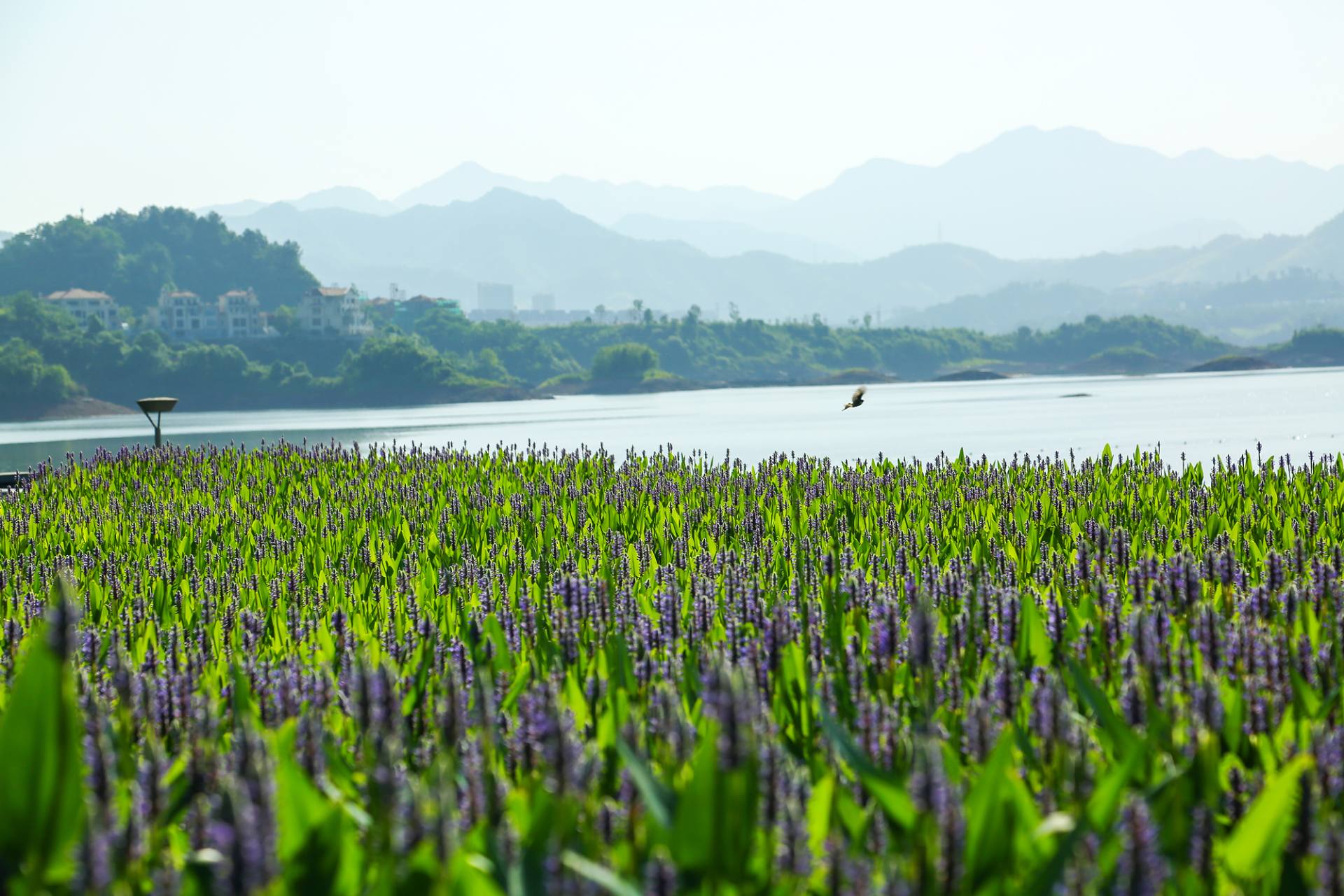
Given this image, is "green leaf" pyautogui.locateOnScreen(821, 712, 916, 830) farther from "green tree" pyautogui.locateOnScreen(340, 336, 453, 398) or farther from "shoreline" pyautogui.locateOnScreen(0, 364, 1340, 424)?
"green tree" pyautogui.locateOnScreen(340, 336, 453, 398)

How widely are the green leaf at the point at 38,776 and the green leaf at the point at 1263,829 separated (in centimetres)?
288

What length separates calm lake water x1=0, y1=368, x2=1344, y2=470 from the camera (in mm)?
45594

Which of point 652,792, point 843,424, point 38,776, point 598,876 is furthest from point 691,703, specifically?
point 843,424

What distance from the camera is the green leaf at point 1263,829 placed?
3.04m

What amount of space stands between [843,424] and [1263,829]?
69.5 meters

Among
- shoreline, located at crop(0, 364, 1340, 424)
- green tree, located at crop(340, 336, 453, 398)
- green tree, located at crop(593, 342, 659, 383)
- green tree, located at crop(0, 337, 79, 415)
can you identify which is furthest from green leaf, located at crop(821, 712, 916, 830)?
green tree, located at crop(593, 342, 659, 383)

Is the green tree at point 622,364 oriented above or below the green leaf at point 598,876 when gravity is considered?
above

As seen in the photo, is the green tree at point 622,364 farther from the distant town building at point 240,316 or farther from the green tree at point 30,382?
the green tree at point 30,382

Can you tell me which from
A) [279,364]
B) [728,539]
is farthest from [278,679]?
[279,364]

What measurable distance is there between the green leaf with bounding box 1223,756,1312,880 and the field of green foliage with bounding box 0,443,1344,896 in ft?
0.03

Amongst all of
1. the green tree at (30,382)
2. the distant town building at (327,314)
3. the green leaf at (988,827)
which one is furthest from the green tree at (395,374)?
the green leaf at (988,827)

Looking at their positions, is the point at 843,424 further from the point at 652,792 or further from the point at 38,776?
the point at 38,776

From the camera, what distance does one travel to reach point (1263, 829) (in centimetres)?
309

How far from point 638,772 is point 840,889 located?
59 cm
